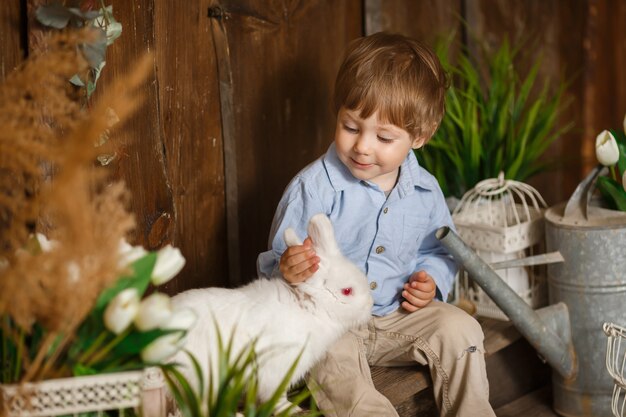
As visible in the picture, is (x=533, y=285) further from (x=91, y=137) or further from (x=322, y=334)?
(x=91, y=137)

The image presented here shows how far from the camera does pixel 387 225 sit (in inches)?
89.3

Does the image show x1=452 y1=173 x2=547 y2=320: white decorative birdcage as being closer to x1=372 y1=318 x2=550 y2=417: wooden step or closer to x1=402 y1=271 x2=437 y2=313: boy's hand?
x1=372 y1=318 x2=550 y2=417: wooden step

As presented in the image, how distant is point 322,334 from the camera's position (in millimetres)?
1921

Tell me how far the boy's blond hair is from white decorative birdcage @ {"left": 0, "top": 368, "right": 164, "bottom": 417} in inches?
37.3

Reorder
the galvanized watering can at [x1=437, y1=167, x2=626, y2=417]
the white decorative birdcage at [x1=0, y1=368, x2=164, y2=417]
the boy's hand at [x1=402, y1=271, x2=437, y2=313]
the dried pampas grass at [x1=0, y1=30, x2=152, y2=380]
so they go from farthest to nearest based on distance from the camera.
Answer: the galvanized watering can at [x1=437, y1=167, x2=626, y2=417] → the boy's hand at [x1=402, y1=271, x2=437, y2=313] → the white decorative birdcage at [x1=0, y1=368, x2=164, y2=417] → the dried pampas grass at [x1=0, y1=30, x2=152, y2=380]

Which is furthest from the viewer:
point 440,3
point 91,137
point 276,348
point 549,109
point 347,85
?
point 440,3

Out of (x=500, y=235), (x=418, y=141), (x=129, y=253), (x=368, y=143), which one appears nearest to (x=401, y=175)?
(x=418, y=141)

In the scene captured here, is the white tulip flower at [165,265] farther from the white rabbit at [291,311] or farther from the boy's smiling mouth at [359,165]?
the boy's smiling mouth at [359,165]

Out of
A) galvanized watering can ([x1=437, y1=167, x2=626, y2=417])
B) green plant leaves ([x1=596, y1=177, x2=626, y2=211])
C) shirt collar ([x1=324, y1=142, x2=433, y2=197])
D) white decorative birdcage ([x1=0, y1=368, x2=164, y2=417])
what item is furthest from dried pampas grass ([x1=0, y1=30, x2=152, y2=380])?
green plant leaves ([x1=596, y1=177, x2=626, y2=211])

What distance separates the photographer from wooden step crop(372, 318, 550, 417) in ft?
7.35

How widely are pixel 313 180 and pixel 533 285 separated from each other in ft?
2.92

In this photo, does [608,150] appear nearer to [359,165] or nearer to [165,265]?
[359,165]

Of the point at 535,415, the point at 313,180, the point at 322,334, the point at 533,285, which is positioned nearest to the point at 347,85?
the point at 313,180

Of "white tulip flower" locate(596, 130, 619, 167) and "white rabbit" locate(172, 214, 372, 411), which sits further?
"white tulip flower" locate(596, 130, 619, 167)
